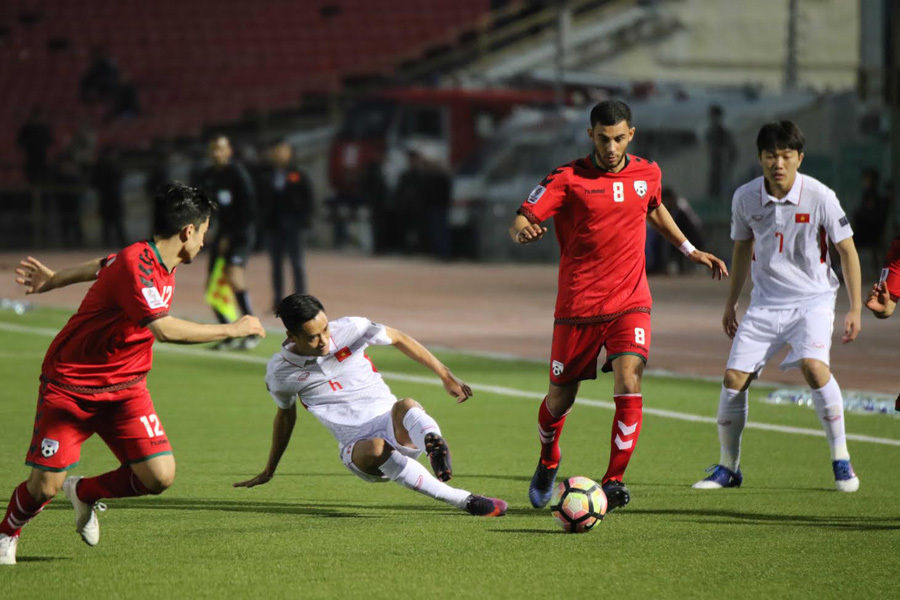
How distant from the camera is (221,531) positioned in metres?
7.31

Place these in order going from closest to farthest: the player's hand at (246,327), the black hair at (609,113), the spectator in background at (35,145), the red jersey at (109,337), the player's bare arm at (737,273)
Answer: the player's hand at (246,327)
the red jersey at (109,337)
the black hair at (609,113)
the player's bare arm at (737,273)
the spectator in background at (35,145)

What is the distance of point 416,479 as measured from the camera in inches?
→ 295

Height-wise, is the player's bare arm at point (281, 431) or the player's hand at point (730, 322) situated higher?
the player's hand at point (730, 322)

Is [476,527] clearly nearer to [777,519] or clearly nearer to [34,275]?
[777,519]

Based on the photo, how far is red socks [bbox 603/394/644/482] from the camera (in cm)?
771

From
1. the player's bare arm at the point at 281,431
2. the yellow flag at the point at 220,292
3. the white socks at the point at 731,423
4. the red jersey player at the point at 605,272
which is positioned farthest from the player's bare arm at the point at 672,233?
the yellow flag at the point at 220,292

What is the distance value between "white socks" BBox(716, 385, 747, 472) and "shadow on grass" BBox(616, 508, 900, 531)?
2.64 ft

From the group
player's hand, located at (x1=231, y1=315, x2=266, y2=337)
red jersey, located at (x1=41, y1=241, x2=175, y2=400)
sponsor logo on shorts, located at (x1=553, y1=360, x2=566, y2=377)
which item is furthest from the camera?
sponsor logo on shorts, located at (x1=553, y1=360, x2=566, y2=377)

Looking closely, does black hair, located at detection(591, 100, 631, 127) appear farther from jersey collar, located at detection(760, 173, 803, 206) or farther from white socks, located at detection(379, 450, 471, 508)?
white socks, located at detection(379, 450, 471, 508)

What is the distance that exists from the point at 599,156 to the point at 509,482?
→ 6.72 ft

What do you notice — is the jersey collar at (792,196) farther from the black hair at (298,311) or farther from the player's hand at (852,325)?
the black hair at (298,311)

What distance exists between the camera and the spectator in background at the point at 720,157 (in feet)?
89.9

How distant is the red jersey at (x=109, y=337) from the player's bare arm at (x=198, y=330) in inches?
3.1

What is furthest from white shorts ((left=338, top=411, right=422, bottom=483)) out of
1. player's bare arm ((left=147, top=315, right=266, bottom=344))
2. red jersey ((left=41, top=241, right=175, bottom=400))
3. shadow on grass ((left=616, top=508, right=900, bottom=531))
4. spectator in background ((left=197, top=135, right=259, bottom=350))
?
spectator in background ((left=197, top=135, right=259, bottom=350))
